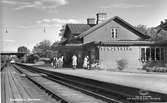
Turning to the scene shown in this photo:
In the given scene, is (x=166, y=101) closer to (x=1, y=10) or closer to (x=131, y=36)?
(x=1, y=10)

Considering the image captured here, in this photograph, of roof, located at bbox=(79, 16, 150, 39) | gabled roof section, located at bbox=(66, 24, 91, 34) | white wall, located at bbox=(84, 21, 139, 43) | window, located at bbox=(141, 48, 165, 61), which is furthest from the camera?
gabled roof section, located at bbox=(66, 24, 91, 34)

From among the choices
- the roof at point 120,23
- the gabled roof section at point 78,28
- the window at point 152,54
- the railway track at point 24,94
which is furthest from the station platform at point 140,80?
the gabled roof section at point 78,28

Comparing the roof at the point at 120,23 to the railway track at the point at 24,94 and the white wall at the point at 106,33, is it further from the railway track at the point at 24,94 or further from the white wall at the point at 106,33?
the railway track at the point at 24,94

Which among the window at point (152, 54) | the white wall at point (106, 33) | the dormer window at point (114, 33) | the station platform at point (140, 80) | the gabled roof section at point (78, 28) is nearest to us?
the station platform at point (140, 80)

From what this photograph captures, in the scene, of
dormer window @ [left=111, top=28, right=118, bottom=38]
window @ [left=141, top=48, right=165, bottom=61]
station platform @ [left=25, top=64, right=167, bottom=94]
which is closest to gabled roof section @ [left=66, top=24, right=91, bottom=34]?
dormer window @ [left=111, top=28, right=118, bottom=38]

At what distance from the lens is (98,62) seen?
34.8 metres

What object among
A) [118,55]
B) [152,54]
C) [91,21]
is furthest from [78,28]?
[152,54]

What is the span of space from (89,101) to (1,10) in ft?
18.8

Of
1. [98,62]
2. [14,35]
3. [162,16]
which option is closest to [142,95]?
[14,35]

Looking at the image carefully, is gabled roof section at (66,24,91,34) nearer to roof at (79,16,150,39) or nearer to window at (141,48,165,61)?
roof at (79,16,150,39)

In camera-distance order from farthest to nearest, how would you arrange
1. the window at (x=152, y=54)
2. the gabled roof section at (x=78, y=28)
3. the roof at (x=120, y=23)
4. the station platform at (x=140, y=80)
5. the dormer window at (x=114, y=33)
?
the gabled roof section at (x=78, y=28) → the dormer window at (x=114, y=33) → the roof at (x=120, y=23) → the window at (x=152, y=54) → the station platform at (x=140, y=80)

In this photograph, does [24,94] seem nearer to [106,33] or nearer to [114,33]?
[106,33]

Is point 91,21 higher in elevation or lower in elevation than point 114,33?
A: higher

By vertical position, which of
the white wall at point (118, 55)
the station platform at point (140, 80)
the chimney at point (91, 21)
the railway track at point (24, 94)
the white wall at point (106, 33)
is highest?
the chimney at point (91, 21)
